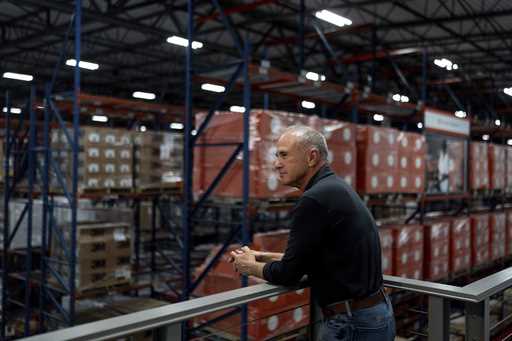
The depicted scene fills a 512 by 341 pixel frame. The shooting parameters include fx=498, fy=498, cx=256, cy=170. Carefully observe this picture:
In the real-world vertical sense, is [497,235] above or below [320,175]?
below

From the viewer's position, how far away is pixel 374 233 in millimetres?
2428

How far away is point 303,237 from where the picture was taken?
2.20 metres

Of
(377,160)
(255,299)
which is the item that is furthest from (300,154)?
(377,160)

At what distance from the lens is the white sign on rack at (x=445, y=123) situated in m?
8.81

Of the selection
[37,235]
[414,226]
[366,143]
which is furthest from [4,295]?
[414,226]

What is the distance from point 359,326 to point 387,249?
5892mm

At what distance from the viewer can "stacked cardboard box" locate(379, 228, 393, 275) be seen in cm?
786

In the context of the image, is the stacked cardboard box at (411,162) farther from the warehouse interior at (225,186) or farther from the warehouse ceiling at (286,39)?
the warehouse ceiling at (286,39)

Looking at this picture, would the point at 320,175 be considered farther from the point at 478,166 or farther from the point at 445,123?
the point at 478,166

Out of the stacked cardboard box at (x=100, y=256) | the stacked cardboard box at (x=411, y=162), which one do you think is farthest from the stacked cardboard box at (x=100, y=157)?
the stacked cardboard box at (x=411, y=162)

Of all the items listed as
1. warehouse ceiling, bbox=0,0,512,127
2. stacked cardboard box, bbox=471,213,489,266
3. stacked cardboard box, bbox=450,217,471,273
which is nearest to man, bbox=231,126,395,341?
warehouse ceiling, bbox=0,0,512,127

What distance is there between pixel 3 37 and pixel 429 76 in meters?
16.9

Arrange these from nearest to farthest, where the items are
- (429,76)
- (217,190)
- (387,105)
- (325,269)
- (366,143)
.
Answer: (325,269)
(217,190)
(366,143)
(387,105)
(429,76)

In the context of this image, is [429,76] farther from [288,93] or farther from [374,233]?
[374,233]
